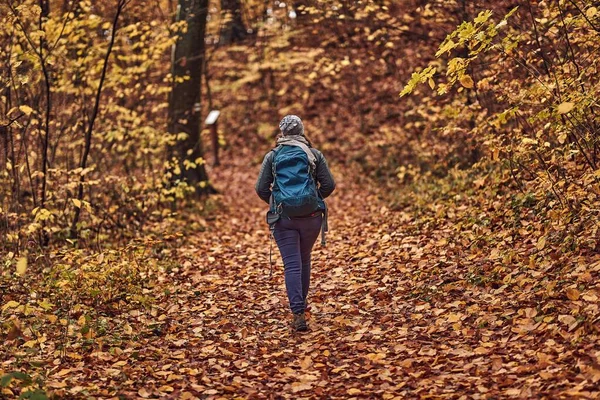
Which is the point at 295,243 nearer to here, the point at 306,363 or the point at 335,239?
the point at 306,363

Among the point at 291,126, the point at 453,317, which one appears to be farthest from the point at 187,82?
the point at 453,317

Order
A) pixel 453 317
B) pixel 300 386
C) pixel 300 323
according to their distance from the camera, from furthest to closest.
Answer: pixel 300 323
pixel 453 317
pixel 300 386

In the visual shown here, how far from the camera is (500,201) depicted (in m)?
9.52

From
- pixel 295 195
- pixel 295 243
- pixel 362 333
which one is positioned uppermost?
pixel 295 195

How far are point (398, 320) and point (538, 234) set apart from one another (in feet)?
6.72

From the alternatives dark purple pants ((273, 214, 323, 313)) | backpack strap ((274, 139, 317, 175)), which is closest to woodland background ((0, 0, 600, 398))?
dark purple pants ((273, 214, 323, 313))

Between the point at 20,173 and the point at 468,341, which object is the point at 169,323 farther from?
the point at 20,173

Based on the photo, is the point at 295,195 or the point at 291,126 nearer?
the point at 295,195

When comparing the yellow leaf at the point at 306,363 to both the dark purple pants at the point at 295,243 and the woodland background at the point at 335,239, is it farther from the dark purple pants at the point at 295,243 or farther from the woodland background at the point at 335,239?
the dark purple pants at the point at 295,243

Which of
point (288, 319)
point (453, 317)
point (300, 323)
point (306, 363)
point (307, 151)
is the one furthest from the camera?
point (288, 319)

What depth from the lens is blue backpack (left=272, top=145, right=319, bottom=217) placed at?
6.68m

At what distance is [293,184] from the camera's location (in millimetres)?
6746

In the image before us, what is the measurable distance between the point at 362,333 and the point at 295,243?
1071mm

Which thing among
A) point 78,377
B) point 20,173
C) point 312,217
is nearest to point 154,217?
point 20,173
